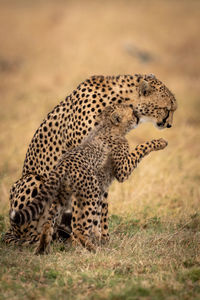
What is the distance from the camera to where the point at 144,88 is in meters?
4.58

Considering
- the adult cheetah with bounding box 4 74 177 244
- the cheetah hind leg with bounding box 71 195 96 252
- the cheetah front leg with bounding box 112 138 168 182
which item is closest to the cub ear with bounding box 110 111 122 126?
the adult cheetah with bounding box 4 74 177 244

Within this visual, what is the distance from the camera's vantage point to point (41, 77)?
607 inches

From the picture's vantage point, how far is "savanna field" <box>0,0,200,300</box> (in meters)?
3.21

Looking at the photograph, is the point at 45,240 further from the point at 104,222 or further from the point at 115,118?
the point at 115,118

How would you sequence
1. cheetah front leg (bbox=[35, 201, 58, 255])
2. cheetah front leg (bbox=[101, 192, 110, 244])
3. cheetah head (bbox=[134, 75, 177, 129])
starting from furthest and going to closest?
cheetah head (bbox=[134, 75, 177, 129]) < cheetah front leg (bbox=[101, 192, 110, 244]) < cheetah front leg (bbox=[35, 201, 58, 255])

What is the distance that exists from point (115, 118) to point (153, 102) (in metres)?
0.40

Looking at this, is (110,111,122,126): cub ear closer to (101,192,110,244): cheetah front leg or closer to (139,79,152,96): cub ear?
(139,79,152,96): cub ear

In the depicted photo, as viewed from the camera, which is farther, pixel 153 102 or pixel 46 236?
pixel 153 102

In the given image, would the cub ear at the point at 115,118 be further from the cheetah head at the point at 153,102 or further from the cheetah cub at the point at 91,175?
the cheetah head at the point at 153,102

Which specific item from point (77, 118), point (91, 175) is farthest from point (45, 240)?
point (77, 118)

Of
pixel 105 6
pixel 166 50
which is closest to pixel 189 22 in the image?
pixel 166 50

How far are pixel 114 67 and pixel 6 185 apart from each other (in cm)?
1075

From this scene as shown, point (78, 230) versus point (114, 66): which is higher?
point (114, 66)

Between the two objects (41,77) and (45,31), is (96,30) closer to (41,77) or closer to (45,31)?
(45,31)
